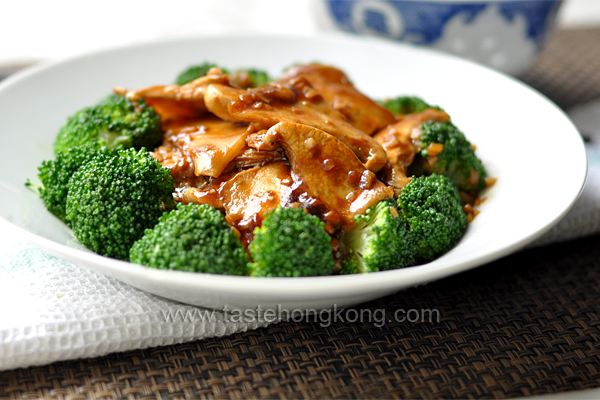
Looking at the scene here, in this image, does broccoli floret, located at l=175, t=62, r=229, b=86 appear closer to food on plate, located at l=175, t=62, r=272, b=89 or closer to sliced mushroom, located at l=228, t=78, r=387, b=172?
food on plate, located at l=175, t=62, r=272, b=89

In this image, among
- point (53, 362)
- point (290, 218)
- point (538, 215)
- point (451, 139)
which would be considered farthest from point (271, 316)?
point (451, 139)

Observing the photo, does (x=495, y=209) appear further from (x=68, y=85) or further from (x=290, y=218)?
(x=68, y=85)

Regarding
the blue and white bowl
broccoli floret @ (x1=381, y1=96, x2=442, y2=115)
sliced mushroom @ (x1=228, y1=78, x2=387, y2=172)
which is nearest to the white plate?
broccoli floret @ (x1=381, y1=96, x2=442, y2=115)

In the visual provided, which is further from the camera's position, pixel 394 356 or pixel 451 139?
pixel 451 139

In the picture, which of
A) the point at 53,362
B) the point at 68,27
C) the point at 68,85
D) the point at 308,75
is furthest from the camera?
the point at 68,27

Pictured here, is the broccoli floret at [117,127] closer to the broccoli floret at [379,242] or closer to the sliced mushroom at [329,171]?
the sliced mushroom at [329,171]
